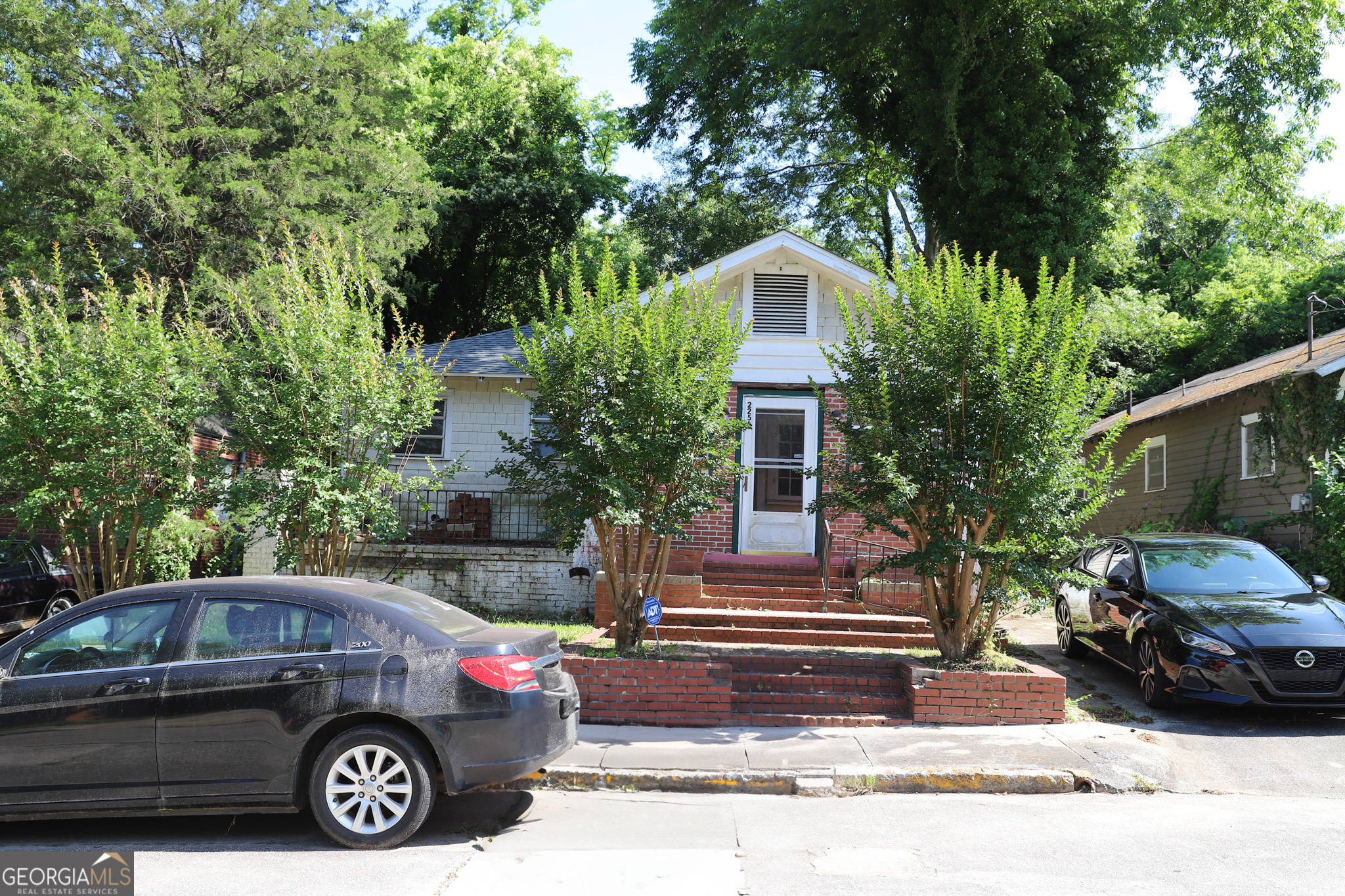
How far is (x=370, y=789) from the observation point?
5121 millimetres

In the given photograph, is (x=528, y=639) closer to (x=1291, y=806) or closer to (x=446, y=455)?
(x=1291, y=806)

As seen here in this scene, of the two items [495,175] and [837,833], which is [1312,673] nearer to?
[837,833]

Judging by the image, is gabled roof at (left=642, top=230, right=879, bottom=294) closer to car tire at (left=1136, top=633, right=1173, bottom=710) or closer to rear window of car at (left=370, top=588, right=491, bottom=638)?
car tire at (left=1136, top=633, right=1173, bottom=710)

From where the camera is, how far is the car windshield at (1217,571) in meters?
9.06

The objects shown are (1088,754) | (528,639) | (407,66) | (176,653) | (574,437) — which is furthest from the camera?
(407,66)

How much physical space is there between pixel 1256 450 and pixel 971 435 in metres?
9.69

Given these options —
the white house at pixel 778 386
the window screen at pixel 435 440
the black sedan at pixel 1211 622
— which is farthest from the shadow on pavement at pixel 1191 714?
the window screen at pixel 435 440

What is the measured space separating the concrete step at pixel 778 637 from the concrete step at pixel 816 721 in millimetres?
2148

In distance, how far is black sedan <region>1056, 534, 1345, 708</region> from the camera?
7734 mm

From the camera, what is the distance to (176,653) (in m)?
5.27

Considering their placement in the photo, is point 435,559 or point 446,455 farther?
point 446,455

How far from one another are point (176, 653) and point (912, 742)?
5.26m

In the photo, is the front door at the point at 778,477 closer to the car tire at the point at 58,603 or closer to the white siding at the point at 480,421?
the white siding at the point at 480,421

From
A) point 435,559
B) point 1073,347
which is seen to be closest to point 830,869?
point 1073,347
